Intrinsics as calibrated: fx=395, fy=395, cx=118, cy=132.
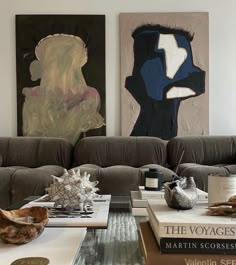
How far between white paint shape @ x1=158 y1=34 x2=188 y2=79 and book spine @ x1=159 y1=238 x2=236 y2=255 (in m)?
3.33

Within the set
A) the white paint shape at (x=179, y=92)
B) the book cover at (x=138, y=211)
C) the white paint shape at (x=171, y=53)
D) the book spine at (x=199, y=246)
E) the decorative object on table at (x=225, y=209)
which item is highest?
the white paint shape at (x=171, y=53)

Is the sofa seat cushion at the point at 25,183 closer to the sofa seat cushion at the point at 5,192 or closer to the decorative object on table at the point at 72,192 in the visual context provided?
the sofa seat cushion at the point at 5,192

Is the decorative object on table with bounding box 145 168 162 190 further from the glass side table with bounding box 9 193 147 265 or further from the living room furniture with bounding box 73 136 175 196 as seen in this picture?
the living room furniture with bounding box 73 136 175 196

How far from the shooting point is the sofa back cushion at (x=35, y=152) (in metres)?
3.66

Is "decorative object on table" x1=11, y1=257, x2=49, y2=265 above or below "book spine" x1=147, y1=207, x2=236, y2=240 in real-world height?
below

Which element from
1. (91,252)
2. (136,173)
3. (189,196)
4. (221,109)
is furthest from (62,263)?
(221,109)


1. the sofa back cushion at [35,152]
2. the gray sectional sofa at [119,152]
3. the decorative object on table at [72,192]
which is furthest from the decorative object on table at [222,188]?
the sofa back cushion at [35,152]

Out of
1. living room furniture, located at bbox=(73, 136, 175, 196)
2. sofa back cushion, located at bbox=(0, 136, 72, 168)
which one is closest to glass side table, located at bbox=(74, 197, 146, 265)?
living room furniture, located at bbox=(73, 136, 175, 196)

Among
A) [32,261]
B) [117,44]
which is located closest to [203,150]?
[117,44]

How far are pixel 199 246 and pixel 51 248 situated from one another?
361 millimetres

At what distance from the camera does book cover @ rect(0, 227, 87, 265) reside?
0.86 meters

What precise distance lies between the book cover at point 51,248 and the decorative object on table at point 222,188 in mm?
387

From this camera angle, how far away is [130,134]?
3994mm

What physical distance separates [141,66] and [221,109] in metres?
0.93
